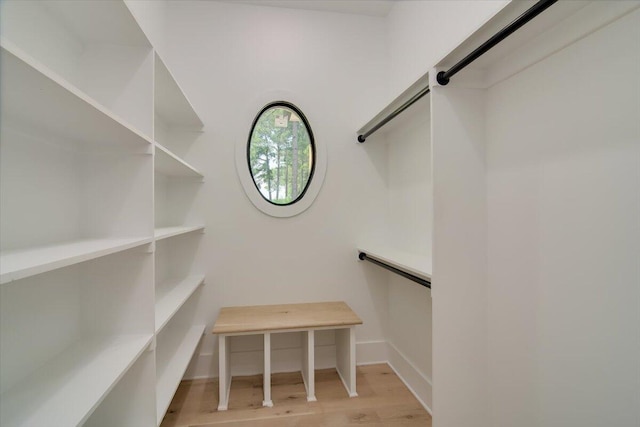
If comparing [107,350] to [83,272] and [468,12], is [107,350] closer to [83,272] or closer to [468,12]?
[83,272]

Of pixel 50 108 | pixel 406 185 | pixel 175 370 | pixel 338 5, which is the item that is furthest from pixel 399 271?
pixel 338 5

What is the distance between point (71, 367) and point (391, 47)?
2633mm

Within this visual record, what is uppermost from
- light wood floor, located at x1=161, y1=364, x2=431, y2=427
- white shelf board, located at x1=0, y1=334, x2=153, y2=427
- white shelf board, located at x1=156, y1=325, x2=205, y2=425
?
white shelf board, located at x1=0, y1=334, x2=153, y2=427

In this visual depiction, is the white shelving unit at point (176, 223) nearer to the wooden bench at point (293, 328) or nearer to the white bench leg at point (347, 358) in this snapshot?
the wooden bench at point (293, 328)

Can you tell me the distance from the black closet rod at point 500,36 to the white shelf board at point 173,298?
154 centimetres

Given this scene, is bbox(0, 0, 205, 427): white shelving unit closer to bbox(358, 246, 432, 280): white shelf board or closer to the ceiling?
bbox(358, 246, 432, 280): white shelf board

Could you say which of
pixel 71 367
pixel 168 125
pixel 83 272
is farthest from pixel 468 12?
pixel 71 367

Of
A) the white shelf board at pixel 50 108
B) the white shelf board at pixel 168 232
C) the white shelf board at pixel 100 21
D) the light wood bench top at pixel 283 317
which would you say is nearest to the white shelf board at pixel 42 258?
the white shelf board at pixel 168 232

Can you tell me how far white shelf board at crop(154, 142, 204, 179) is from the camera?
4.26ft

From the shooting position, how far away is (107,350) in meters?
1.00

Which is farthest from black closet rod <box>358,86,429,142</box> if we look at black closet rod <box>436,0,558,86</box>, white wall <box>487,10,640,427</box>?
white wall <box>487,10,640,427</box>

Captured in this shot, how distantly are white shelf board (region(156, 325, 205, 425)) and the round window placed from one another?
1066 mm

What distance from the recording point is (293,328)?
5.90 ft

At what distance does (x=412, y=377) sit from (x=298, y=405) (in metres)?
0.75
